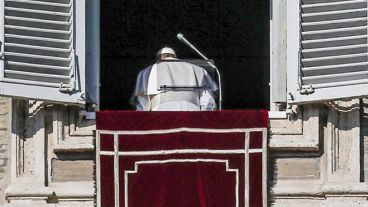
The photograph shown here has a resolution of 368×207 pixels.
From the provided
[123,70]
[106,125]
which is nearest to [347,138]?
[106,125]

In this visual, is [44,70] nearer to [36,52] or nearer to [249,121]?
[36,52]

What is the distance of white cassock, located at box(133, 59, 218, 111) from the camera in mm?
13984

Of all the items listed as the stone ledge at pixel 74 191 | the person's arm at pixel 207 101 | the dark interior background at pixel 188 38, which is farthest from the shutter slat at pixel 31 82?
the dark interior background at pixel 188 38

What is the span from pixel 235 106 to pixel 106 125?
2.34 meters

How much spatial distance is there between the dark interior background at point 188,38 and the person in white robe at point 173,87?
1.35 m

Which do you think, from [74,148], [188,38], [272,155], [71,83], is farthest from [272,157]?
[188,38]

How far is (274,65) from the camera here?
13.9 metres

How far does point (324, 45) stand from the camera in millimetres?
13594

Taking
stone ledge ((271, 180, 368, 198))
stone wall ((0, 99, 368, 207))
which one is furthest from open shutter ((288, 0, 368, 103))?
stone ledge ((271, 180, 368, 198))

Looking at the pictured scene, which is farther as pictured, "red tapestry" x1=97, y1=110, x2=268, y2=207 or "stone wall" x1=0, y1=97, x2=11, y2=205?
"stone wall" x1=0, y1=97, x2=11, y2=205

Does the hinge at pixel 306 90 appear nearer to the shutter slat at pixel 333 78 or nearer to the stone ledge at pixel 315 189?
the shutter slat at pixel 333 78

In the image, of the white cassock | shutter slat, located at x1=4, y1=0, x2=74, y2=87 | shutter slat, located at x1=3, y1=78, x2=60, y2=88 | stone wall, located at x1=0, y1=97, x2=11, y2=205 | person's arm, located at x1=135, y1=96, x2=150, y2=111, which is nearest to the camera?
shutter slat, located at x1=3, y1=78, x2=60, y2=88

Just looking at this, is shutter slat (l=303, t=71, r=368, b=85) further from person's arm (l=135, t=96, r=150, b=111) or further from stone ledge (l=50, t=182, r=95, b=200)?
stone ledge (l=50, t=182, r=95, b=200)

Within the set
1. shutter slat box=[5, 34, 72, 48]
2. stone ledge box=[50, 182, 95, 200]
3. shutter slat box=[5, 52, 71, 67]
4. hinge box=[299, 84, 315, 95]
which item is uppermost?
shutter slat box=[5, 34, 72, 48]
